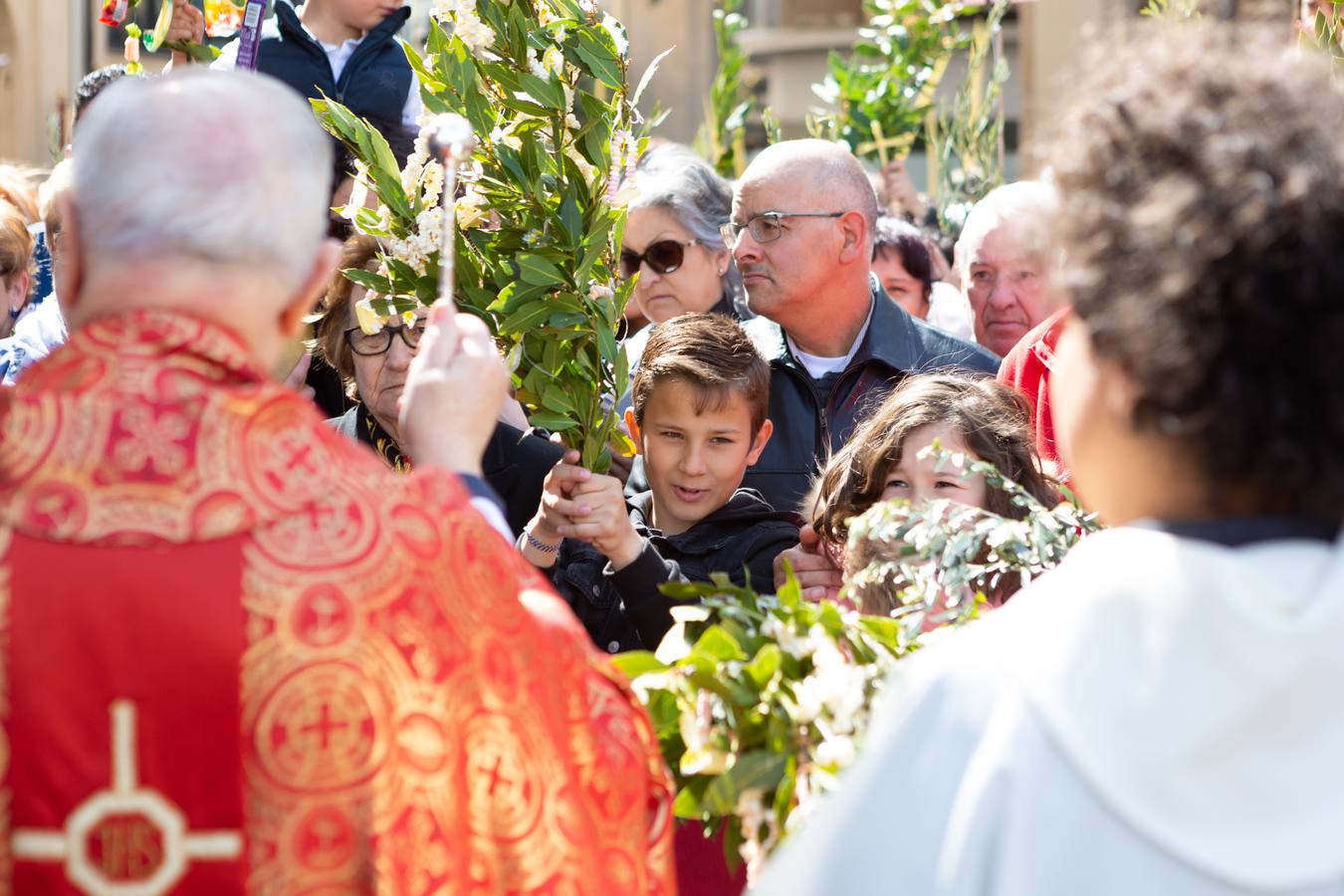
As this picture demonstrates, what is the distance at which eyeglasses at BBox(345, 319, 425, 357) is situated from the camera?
3996 mm

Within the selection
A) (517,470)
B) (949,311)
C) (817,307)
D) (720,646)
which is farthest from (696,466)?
(949,311)

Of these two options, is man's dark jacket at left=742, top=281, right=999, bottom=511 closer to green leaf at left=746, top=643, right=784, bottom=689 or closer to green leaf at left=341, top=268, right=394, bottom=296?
green leaf at left=341, top=268, right=394, bottom=296

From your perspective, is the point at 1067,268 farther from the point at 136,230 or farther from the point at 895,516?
the point at 895,516

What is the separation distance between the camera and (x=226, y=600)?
1.75m

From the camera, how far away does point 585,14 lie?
330cm

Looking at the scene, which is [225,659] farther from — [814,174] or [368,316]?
[814,174]

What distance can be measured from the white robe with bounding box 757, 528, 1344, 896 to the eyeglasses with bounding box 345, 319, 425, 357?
2.54 metres

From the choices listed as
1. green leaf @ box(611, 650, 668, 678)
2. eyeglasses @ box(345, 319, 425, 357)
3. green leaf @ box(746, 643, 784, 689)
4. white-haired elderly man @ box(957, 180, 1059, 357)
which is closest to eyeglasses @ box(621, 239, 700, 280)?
white-haired elderly man @ box(957, 180, 1059, 357)

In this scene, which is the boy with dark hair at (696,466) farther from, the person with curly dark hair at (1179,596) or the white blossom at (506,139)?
the person with curly dark hair at (1179,596)

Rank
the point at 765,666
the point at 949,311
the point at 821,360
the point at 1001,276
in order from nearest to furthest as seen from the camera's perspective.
→ the point at 765,666 → the point at 821,360 → the point at 1001,276 → the point at 949,311

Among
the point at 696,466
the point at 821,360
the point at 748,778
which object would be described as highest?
the point at 821,360

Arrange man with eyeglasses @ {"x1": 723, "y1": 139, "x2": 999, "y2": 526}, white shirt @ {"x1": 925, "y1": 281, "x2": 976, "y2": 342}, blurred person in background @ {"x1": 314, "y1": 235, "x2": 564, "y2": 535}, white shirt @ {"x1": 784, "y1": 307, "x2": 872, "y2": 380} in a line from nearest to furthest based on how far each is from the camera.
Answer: blurred person in background @ {"x1": 314, "y1": 235, "x2": 564, "y2": 535} → man with eyeglasses @ {"x1": 723, "y1": 139, "x2": 999, "y2": 526} → white shirt @ {"x1": 784, "y1": 307, "x2": 872, "y2": 380} → white shirt @ {"x1": 925, "y1": 281, "x2": 976, "y2": 342}

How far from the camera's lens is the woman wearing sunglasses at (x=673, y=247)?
17.1 feet

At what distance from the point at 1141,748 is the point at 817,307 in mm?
3505
